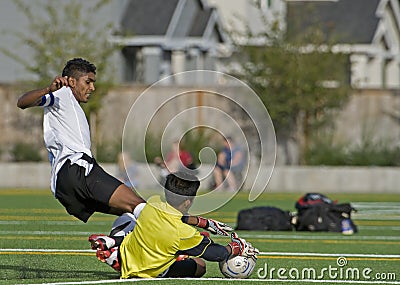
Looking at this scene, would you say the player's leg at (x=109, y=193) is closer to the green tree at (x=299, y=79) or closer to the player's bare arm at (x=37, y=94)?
the player's bare arm at (x=37, y=94)

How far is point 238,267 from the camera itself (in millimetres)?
9945

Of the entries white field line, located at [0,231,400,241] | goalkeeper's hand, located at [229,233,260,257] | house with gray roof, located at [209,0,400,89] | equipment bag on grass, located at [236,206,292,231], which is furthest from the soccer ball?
house with gray roof, located at [209,0,400,89]

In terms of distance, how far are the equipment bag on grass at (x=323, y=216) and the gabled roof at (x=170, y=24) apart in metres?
21.4

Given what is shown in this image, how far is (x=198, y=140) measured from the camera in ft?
98.9

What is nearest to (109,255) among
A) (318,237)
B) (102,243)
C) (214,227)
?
(102,243)

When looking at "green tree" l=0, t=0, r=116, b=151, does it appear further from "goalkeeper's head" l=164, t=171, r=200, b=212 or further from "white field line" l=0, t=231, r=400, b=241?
"goalkeeper's head" l=164, t=171, r=200, b=212

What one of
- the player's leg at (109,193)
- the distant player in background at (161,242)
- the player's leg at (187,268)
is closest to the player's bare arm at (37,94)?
the player's leg at (109,193)

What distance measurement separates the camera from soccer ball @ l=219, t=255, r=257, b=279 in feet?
32.6

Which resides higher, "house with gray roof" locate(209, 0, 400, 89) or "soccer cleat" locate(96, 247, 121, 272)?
"house with gray roof" locate(209, 0, 400, 89)

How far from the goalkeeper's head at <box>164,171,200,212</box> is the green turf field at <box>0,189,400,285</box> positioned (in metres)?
0.66

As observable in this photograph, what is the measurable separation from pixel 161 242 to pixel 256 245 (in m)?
4.49

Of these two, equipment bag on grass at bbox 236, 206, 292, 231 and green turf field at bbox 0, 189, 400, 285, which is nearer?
green turf field at bbox 0, 189, 400, 285

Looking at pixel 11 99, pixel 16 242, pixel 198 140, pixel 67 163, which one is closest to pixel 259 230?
pixel 16 242

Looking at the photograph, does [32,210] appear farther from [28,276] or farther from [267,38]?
[267,38]
